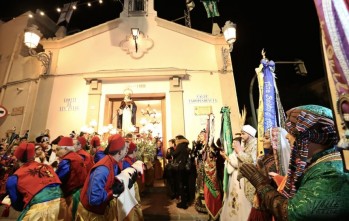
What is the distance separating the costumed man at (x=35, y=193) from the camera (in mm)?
2453

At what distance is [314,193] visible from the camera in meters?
1.21

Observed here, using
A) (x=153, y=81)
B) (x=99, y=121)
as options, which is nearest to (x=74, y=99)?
(x=99, y=121)

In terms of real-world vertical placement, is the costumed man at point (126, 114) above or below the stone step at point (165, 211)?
above

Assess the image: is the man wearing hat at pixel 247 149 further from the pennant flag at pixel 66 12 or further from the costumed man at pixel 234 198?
the pennant flag at pixel 66 12

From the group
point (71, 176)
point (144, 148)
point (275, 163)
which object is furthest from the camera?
point (144, 148)

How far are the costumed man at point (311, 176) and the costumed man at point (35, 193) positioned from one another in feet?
8.10

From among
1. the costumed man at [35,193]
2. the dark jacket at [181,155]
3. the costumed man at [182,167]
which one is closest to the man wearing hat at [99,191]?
the costumed man at [35,193]

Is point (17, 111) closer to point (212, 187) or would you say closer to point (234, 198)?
point (212, 187)

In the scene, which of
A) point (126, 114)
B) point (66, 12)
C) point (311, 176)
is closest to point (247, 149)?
point (311, 176)

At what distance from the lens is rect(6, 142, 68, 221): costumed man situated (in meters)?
2.45

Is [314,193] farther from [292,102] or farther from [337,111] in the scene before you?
[292,102]

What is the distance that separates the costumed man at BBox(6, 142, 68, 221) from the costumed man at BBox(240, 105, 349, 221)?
247 cm

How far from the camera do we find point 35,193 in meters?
2.51

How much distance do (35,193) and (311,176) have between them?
3.00 m
